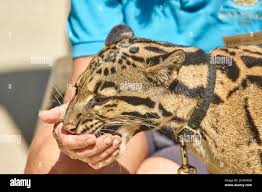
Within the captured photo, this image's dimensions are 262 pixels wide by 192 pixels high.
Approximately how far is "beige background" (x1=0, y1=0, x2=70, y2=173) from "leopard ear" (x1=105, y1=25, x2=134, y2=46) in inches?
7.6

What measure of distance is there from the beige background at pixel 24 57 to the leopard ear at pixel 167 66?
348mm

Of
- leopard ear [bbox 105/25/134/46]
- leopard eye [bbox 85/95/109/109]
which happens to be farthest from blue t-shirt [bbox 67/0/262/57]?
leopard eye [bbox 85/95/109/109]

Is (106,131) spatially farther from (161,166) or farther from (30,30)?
(30,30)

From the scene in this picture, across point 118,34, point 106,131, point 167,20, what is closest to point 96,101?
point 106,131

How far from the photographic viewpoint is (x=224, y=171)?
7.51 ft

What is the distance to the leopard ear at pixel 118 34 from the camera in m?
2.32

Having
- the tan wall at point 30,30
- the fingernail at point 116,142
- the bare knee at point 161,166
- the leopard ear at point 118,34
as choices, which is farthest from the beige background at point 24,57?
the bare knee at point 161,166

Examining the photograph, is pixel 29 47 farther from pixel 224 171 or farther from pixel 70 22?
pixel 224 171

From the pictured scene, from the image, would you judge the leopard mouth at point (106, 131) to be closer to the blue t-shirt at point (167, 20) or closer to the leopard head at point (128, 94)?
the leopard head at point (128, 94)

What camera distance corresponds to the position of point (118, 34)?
2322 millimetres

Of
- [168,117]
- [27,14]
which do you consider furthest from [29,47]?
[168,117]

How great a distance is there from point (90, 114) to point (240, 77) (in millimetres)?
473

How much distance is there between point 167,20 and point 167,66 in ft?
0.49

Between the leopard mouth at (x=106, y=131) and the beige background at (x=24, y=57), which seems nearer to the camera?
the leopard mouth at (x=106, y=131)
